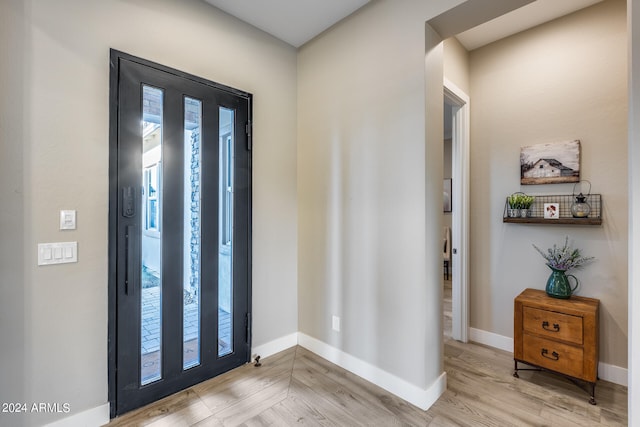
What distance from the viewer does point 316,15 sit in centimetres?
233

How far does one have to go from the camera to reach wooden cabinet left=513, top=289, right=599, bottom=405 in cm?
195

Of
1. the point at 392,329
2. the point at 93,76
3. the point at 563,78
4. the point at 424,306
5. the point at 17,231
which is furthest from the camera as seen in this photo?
the point at 563,78

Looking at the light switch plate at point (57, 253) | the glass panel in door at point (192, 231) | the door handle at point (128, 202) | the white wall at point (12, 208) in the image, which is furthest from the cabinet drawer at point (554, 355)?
the white wall at point (12, 208)

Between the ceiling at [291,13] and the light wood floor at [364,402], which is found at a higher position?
the ceiling at [291,13]

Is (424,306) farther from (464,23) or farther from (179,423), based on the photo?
(464,23)

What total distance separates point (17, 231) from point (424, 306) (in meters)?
2.31

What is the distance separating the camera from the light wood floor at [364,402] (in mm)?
1784

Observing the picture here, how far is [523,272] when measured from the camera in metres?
2.61

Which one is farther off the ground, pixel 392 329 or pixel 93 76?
pixel 93 76

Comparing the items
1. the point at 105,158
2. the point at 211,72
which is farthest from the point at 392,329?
the point at 211,72

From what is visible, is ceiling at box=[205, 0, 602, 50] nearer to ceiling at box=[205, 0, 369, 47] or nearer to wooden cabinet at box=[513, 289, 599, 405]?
ceiling at box=[205, 0, 369, 47]

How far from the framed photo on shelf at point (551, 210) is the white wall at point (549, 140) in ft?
0.34

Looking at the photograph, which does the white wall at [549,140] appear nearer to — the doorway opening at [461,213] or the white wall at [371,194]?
the doorway opening at [461,213]

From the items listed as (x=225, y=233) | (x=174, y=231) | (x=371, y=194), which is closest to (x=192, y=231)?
(x=174, y=231)
